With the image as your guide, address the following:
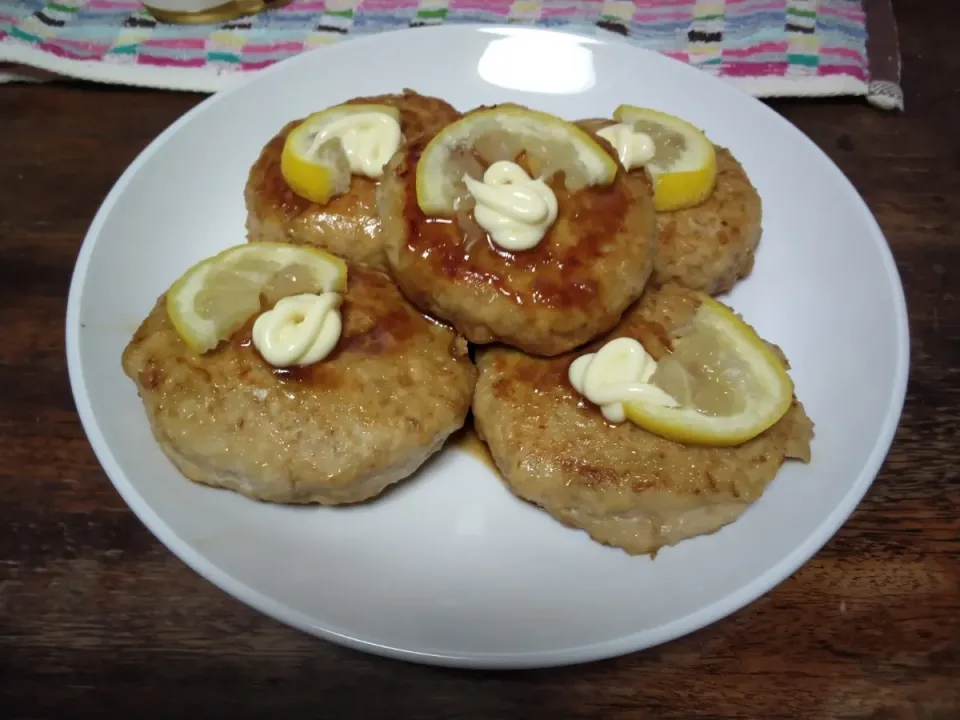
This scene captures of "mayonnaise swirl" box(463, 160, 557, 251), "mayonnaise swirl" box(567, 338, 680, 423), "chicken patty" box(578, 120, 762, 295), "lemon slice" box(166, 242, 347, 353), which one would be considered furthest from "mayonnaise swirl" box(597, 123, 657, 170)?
"lemon slice" box(166, 242, 347, 353)

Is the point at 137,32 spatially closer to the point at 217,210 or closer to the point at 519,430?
the point at 217,210

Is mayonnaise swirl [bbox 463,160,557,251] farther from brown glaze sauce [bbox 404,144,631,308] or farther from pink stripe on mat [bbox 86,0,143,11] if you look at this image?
pink stripe on mat [bbox 86,0,143,11]

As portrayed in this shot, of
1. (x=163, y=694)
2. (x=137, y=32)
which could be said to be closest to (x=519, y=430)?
(x=163, y=694)

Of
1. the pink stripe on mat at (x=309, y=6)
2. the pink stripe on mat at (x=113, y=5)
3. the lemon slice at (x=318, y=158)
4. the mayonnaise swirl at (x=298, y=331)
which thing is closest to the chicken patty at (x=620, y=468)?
the mayonnaise swirl at (x=298, y=331)

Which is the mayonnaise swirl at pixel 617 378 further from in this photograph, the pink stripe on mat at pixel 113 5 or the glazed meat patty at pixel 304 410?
the pink stripe on mat at pixel 113 5

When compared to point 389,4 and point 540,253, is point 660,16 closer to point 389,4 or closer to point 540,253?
point 389,4

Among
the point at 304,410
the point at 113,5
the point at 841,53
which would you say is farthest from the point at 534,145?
the point at 113,5
